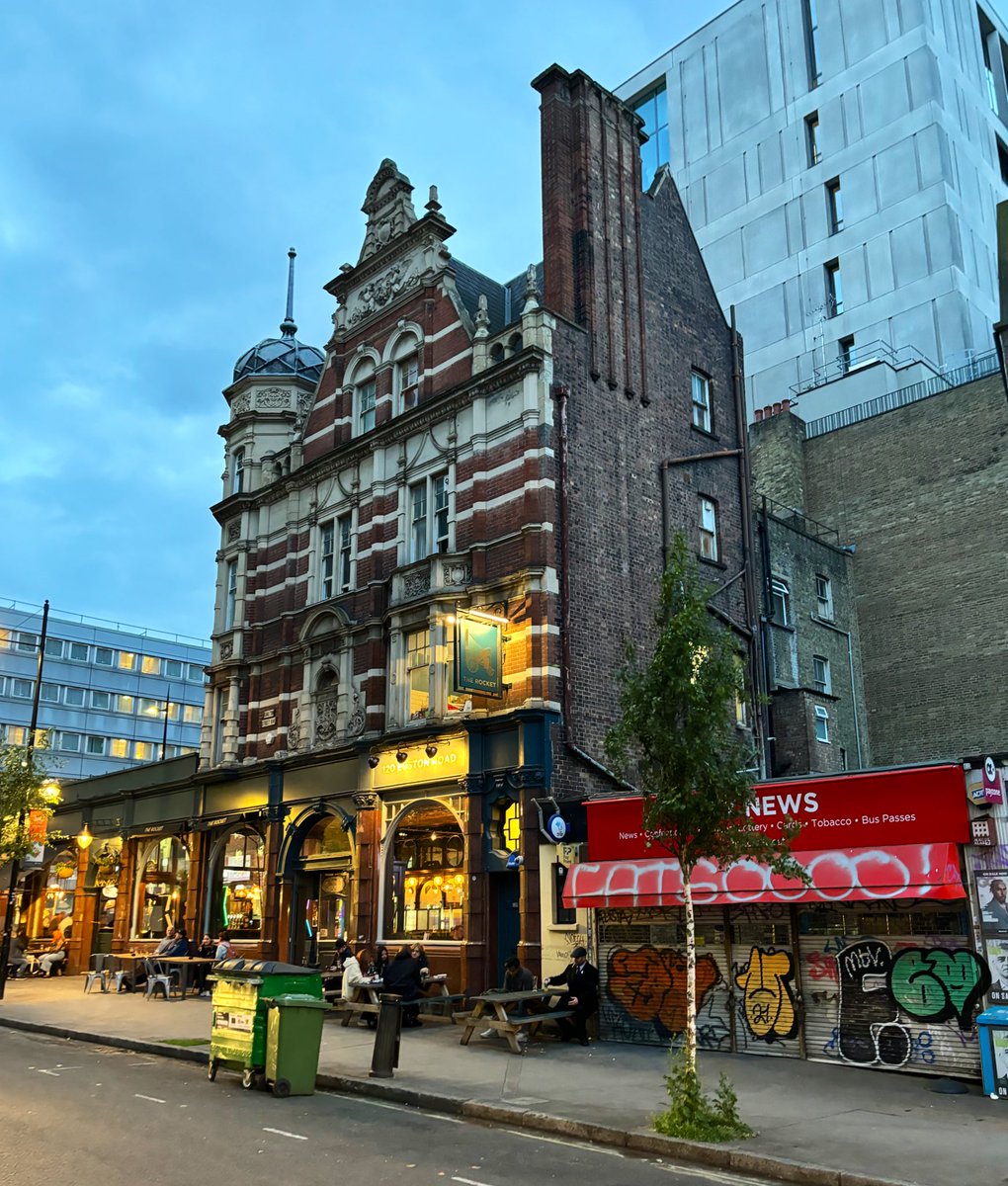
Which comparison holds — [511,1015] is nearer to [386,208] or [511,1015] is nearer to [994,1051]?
[994,1051]

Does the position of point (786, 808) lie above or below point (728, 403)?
below

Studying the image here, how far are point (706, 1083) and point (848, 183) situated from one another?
41702 mm

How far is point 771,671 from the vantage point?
2888cm

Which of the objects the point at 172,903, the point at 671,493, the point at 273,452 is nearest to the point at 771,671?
the point at 671,493

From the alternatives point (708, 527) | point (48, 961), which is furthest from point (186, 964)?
point (708, 527)

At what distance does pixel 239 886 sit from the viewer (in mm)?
30594

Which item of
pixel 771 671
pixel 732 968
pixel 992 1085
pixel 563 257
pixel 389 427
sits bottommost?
pixel 992 1085

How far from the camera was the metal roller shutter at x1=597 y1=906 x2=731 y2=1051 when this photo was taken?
17.1 metres

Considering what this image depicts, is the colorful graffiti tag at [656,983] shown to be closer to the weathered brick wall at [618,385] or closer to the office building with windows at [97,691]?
the weathered brick wall at [618,385]

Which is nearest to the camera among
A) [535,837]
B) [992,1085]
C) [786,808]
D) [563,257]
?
[992,1085]

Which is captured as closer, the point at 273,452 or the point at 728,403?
the point at 728,403

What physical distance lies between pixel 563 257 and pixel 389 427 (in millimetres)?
5938

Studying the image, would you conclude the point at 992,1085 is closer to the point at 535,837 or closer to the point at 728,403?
the point at 535,837

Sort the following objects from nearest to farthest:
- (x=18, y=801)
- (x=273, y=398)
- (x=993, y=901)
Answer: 1. (x=993, y=901)
2. (x=18, y=801)
3. (x=273, y=398)
